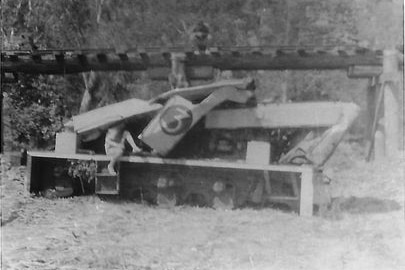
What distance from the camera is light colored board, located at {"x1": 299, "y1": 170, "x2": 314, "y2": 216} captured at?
16.7ft

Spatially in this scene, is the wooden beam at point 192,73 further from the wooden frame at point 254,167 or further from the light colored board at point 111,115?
the wooden frame at point 254,167

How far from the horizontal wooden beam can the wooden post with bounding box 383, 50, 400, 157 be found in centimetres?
17

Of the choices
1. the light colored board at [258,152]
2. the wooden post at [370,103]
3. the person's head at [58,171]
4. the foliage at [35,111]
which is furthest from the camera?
the wooden post at [370,103]

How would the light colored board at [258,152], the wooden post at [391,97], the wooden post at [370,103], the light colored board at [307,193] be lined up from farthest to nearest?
the wooden post at [370,103] → the wooden post at [391,97] → the light colored board at [258,152] → the light colored board at [307,193]

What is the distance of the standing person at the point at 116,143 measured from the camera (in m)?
5.62

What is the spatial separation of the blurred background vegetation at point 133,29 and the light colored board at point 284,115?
0.68m

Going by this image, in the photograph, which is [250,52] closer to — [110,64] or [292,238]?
[110,64]

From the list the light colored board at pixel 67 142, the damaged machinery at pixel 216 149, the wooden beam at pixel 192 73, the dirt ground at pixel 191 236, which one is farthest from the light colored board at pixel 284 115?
the wooden beam at pixel 192 73

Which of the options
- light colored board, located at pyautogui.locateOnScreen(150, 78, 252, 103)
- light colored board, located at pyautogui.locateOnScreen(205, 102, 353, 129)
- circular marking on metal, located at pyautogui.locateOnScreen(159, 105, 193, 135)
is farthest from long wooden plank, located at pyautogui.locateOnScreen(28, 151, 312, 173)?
light colored board, located at pyautogui.locateOnScreen(150, 78, 252, 103)

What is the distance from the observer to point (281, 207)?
18.5 feet

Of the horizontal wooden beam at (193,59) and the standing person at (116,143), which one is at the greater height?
the horizontal wooden beam at (193,59)

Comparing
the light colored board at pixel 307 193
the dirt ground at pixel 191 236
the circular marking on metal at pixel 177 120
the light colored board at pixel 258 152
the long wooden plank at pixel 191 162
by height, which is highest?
the circular marking on metal at pixel 177 120

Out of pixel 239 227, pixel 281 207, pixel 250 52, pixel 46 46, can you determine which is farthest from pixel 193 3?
pixel 239 227

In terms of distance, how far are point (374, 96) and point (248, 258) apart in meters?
6.08
